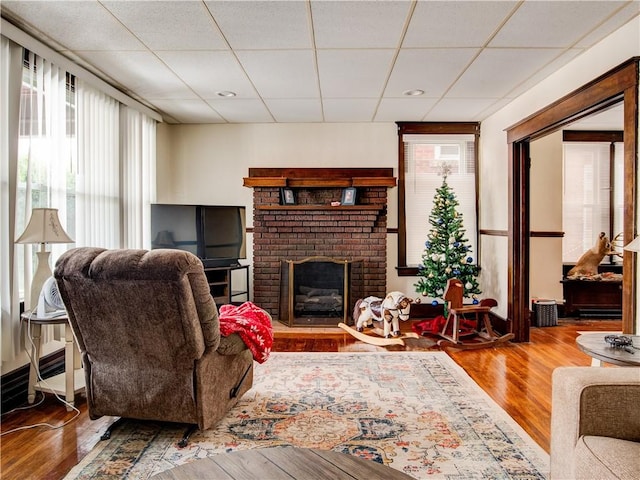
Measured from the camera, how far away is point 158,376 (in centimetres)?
221

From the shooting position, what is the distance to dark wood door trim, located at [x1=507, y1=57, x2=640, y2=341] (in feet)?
8.80

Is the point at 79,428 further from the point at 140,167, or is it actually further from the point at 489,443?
the point at 140,167

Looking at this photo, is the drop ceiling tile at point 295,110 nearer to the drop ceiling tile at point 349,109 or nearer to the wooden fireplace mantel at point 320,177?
the drop ceiling tile at point 349,109

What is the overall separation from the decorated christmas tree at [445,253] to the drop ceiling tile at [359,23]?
2.31 metres

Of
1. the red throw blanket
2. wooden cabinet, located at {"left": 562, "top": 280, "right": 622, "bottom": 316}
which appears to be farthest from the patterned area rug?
wooden cabinet, located at {"left": 562, "top": 280, "right": 622, "bottom": 316}

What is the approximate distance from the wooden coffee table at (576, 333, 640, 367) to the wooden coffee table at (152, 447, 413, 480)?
133 cm

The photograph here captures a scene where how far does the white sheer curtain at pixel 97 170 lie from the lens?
361 cm

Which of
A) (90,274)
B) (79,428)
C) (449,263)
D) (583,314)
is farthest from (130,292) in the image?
(583,314)

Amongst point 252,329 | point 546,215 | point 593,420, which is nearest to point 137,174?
point 252,329

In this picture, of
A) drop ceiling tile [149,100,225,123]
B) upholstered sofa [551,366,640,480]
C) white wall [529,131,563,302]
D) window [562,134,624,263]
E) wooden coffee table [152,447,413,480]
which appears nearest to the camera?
wooden coffee table [152,447,413,480]

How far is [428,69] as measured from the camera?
357 cm

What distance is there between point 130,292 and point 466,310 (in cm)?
324

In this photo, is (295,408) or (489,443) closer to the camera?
(489,443)

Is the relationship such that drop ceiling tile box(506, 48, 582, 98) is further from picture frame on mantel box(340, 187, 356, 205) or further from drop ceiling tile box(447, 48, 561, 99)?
picture frame on mantel box(340, 187, 356, 205)
